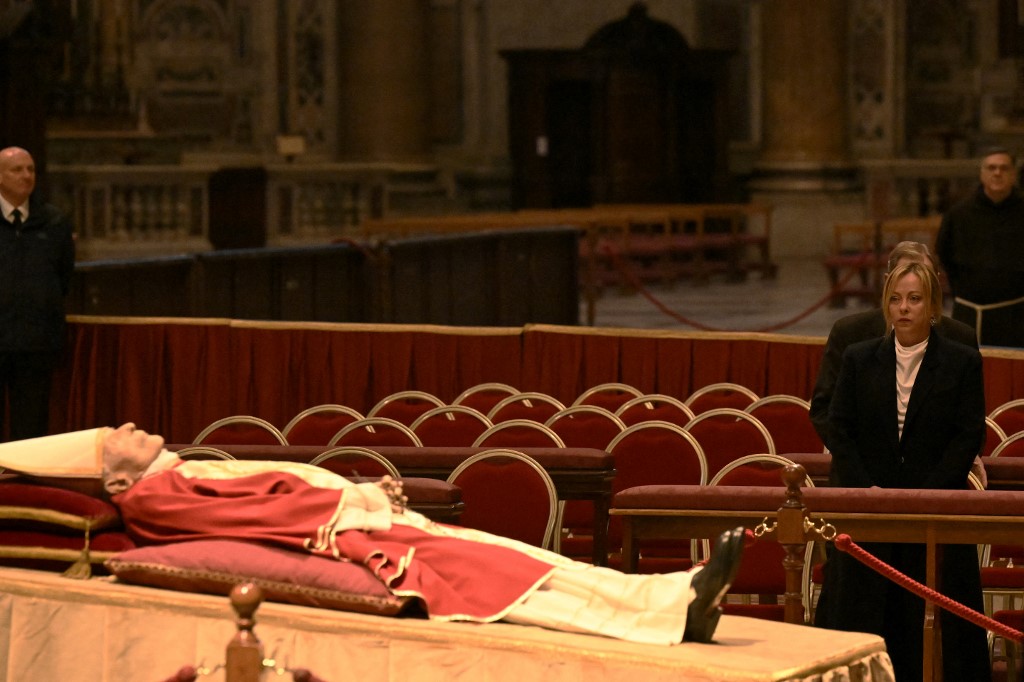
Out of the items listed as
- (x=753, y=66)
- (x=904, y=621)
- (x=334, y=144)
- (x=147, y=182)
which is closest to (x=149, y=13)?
(x=334, y=144)

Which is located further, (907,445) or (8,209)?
(8,209)

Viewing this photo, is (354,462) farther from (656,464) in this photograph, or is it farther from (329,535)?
(329,535)

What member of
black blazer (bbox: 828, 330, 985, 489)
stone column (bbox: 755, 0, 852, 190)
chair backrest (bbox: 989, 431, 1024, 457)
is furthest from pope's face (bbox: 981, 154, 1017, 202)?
stone column (bbox: 755, 0, 852, 190)

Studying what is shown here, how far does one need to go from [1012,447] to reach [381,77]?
54.8 ft

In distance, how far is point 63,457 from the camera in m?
Result: 4.86

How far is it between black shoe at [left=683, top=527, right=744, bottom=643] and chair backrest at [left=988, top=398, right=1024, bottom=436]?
154 inches

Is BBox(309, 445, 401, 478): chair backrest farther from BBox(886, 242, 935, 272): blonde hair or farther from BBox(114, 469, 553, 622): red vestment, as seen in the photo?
BBox(886, 242, 935, 272): blonde hair

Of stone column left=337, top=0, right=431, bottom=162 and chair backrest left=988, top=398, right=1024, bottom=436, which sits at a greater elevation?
stone column left=337, top=0, right=431, bottom=162

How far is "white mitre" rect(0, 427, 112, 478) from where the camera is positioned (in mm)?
4844

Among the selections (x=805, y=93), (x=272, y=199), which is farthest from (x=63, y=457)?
(x=805, y=93)

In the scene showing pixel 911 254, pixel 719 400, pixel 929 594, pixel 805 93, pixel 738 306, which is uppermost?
pixel 805 93

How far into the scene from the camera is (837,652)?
164 inches

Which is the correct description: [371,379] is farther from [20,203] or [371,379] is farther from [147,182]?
[147,182]

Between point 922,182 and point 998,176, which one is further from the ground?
point 922,182
